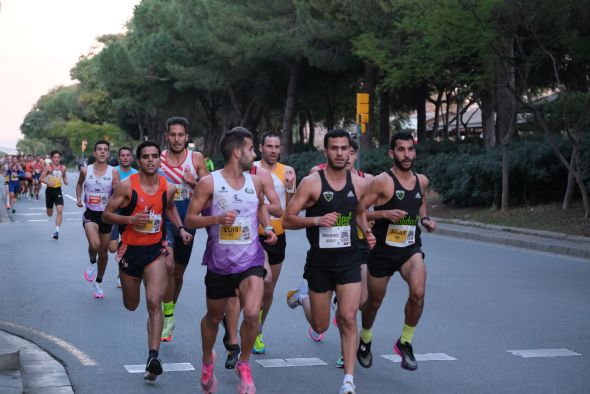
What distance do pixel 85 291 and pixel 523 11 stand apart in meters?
11.3

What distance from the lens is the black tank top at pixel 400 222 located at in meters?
7.75

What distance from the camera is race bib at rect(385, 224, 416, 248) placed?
7.76 m

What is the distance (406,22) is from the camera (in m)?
26.7

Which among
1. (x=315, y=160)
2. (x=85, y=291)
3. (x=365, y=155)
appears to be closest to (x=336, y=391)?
(x=85, y=291)

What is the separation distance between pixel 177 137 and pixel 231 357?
2101 millimetres

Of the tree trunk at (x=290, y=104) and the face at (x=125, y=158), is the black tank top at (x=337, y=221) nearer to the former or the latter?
the face at (x=125, y=158)

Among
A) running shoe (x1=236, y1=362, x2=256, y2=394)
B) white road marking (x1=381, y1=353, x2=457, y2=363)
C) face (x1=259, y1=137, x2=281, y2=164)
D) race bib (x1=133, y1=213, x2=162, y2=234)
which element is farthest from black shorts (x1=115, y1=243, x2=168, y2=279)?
white road marking (x1=381, y1=353, x2=457, y2=363)

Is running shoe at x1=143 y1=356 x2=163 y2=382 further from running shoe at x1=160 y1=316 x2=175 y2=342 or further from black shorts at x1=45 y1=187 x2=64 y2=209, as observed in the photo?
black shorts at x1=45 y1=187 x2=64 y2=209

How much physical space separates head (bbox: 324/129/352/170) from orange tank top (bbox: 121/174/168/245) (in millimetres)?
1496

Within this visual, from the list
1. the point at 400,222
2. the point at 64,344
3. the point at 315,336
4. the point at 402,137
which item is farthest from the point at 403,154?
the point at 64,344

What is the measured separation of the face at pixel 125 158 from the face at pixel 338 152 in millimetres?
5356

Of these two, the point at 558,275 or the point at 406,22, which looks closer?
the point at 558,275

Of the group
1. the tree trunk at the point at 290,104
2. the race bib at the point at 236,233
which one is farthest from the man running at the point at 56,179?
the tree trunk at the point at 290,104

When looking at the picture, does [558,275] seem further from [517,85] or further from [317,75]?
[317,75]
